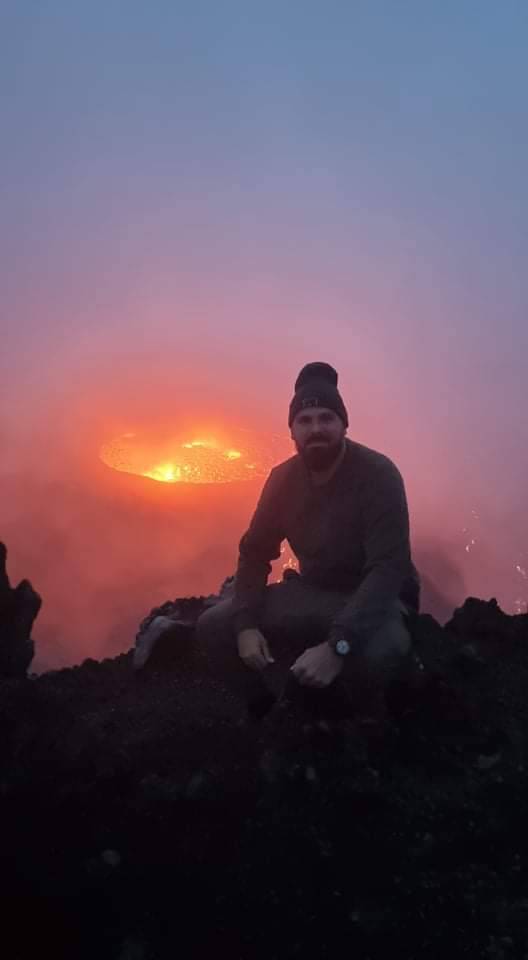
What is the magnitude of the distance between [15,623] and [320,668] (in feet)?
14.3

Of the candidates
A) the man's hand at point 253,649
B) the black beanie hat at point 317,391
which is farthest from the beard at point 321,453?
the man's hand at point 253,649

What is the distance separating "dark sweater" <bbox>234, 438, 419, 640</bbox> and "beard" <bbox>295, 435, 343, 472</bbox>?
0.13m

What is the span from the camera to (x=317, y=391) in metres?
5.90

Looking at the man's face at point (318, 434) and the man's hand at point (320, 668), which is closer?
the man's hand at point (320, 668)

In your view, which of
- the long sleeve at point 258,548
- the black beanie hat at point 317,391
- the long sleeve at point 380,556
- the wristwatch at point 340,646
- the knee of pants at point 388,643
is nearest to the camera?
the wristwatch at point 340,646

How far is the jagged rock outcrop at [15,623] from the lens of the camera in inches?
318

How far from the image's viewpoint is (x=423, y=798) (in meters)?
5.26

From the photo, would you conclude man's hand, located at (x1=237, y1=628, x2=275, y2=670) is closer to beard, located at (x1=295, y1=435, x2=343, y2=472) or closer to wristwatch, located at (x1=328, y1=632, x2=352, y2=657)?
A: wristwatch, located at (x1=328, y1=632, x2=352, y2=657)

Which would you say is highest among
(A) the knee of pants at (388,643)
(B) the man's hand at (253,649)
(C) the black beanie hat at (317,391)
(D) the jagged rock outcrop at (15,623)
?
(D) the jagged rock outcrop at (15,623)

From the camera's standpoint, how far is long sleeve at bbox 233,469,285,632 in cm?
639

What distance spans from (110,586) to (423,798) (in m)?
57.4

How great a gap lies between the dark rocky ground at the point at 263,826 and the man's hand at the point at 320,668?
0.63 m

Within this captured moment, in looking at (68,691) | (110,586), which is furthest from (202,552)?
(68,691)

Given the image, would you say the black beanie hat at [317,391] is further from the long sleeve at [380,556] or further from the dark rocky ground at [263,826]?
the dark rocky ground at [263,826]
